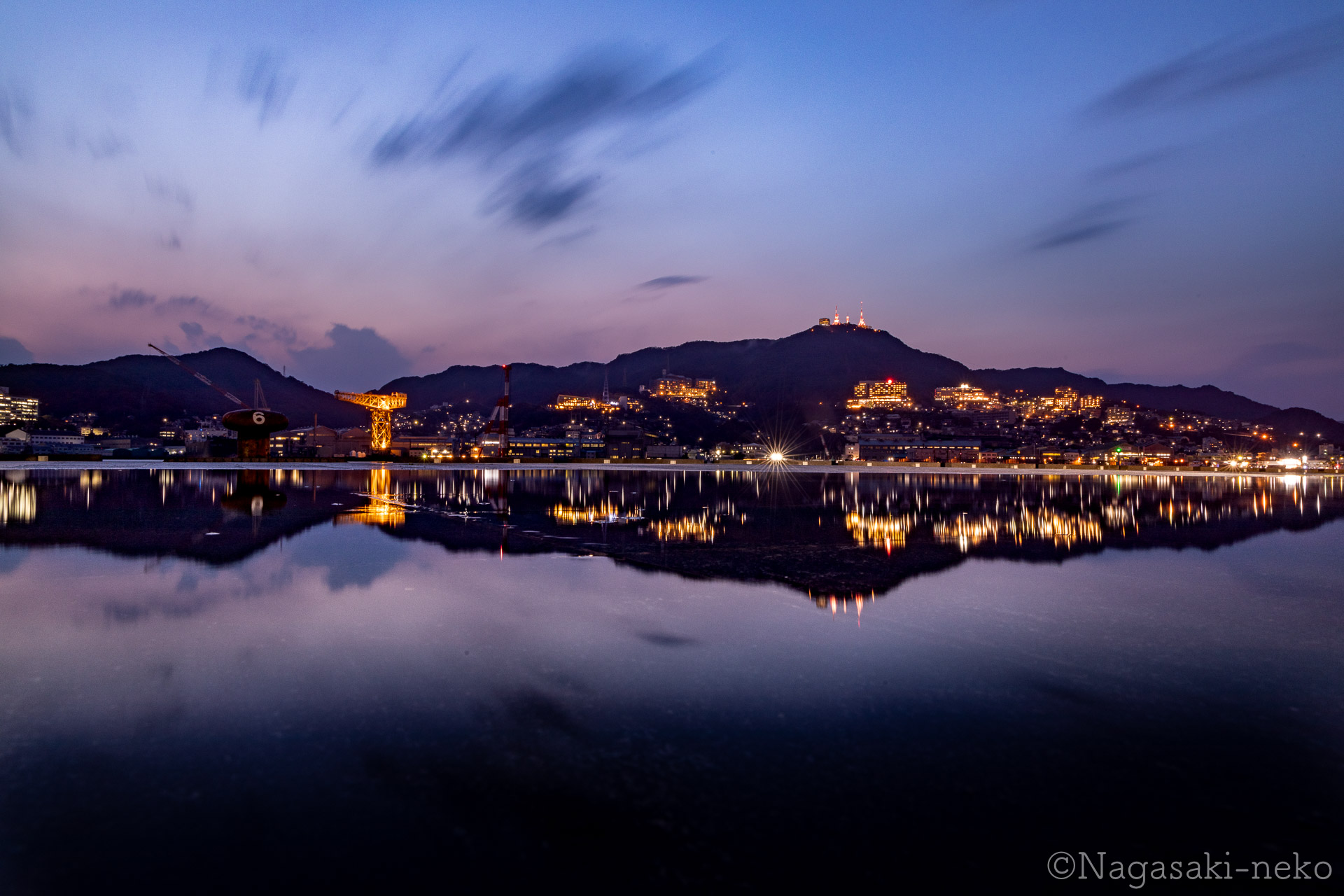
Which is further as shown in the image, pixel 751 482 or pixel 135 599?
pixel 751 482

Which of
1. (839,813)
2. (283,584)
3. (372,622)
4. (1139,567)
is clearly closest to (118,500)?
(283,584)

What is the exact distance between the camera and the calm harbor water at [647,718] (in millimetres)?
6930

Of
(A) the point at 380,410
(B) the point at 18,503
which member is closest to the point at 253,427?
(A) the point at 380,410

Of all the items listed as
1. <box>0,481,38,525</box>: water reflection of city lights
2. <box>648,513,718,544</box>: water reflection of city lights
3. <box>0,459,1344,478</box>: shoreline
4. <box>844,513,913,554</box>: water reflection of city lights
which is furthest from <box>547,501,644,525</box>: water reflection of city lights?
<box>0,459,1344,478</box>: shoreline

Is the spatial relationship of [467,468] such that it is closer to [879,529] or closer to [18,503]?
[18,503]

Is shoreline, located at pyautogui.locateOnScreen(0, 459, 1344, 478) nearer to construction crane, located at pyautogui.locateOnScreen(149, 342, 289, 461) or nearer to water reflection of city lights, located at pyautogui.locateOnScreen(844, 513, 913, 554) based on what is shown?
construction crane, located at pyautogui.locateOnScreen(149, 342, 289, 461)

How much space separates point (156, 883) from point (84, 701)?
5.96 m

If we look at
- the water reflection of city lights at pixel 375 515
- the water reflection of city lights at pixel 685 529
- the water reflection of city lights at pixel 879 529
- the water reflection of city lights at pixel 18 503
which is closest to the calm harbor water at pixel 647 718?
the water reflection of city lights at pixel 879 529

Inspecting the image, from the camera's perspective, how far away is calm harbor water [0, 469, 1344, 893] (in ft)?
22.7

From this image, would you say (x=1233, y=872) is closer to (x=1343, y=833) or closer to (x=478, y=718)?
(x=1343, y=833)

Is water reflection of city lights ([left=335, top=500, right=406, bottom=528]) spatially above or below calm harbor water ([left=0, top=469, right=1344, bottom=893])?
above

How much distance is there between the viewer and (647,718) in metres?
10.1

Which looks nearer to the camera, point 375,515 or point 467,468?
point 375,515

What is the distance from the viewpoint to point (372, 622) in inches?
609
